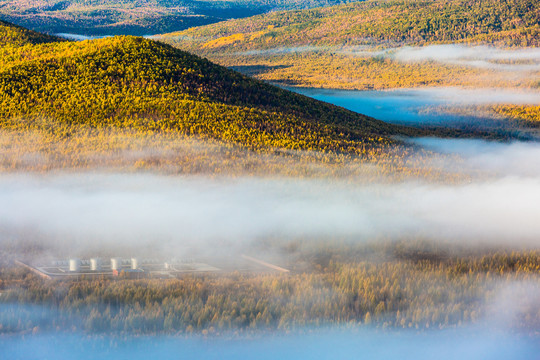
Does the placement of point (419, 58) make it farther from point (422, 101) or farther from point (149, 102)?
point (149, 102)

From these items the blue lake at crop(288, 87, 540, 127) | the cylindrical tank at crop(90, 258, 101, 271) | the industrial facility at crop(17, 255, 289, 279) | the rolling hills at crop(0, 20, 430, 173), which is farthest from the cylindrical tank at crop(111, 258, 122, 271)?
the blue lake at crop(288, 87, 540, 127)

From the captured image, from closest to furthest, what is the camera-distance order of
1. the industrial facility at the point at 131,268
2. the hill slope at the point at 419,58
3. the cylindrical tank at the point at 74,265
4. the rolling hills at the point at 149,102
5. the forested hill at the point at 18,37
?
the industrial facility at the point at 131,268 < the cylindrical tank at the point at 74,265 < the rolling hills at the point at 149,102 < the forested hill at the point at 18,37 < the hill slope at the point at 419,58

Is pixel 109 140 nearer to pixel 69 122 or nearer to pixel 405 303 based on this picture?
pixel 69 122

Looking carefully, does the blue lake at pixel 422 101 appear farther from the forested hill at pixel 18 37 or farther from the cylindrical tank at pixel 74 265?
the cylindrical tank at pixel 74 265

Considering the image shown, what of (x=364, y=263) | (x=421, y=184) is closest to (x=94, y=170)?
(x=364, y=263)

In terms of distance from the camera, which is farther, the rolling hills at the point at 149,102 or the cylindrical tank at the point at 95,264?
the rolling hills at the point at 149,102

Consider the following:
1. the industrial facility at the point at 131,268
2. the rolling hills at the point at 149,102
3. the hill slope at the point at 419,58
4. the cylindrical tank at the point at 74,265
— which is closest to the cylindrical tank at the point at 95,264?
the industrial facility at the point at 131,268

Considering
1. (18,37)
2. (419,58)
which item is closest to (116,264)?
(18,37)

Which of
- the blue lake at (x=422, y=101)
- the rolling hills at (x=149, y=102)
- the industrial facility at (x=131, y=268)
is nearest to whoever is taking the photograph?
the industrial facility at (x=131, y=268)

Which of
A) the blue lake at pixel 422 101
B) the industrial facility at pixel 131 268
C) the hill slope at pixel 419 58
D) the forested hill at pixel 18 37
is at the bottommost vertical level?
the industrial facility at pixel 131 268
